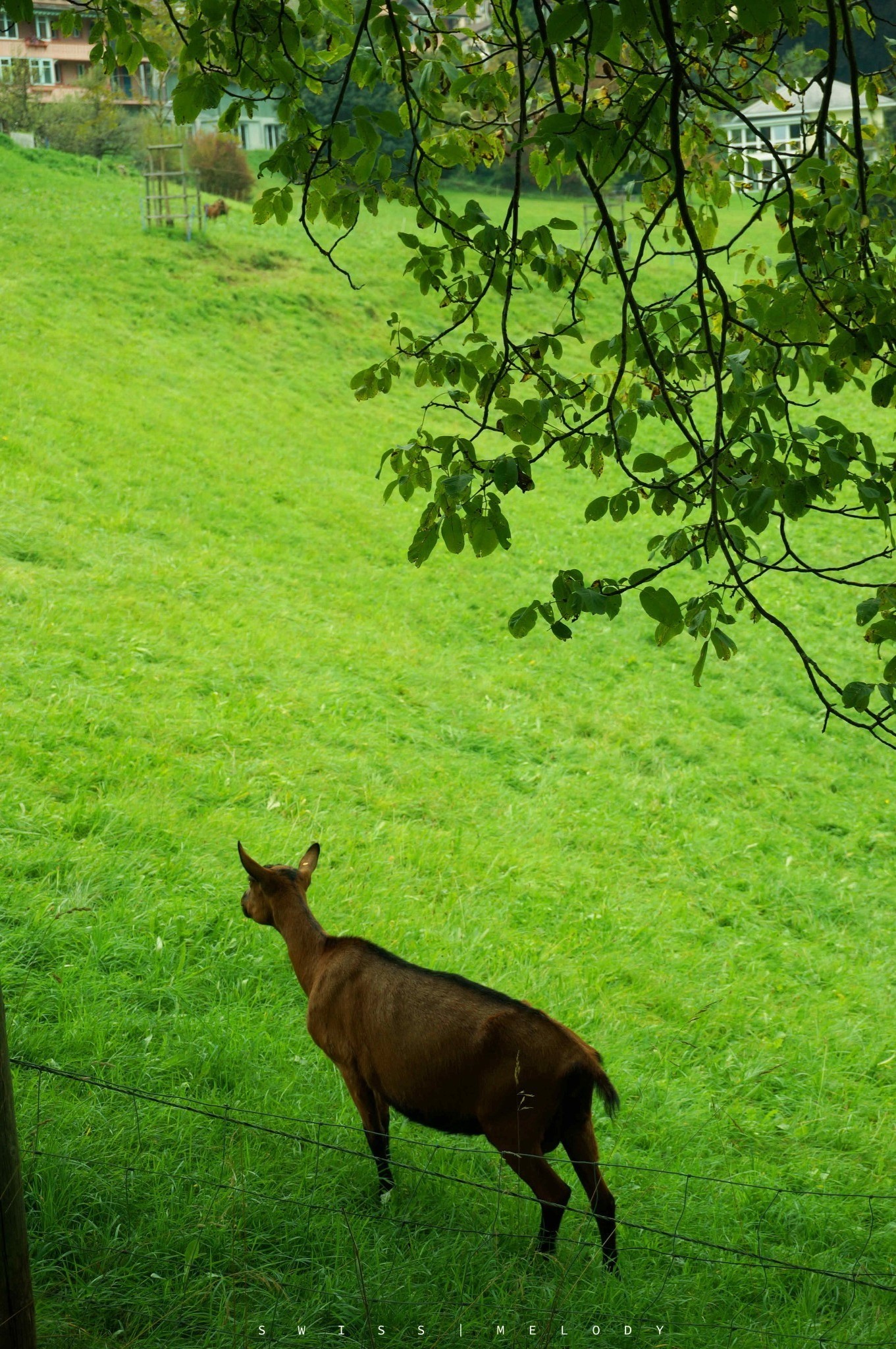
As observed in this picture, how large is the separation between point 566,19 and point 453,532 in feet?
4.41

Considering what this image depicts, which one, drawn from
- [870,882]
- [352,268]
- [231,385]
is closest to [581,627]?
[870,882]

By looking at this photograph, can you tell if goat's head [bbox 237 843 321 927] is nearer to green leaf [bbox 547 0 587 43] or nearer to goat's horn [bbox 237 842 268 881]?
goat's horn [bbox 237 842 268 881]

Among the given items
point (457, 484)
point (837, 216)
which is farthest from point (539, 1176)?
point (837, 216)

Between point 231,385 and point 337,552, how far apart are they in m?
6.31

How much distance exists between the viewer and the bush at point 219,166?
31.7 m

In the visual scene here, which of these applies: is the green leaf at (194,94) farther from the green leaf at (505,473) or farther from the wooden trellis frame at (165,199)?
the wooden trellis frame at (165,199)

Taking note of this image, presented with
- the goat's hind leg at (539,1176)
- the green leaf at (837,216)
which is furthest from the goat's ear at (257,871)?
the green leaf at (837,216)

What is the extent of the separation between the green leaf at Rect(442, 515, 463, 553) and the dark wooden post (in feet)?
5.54

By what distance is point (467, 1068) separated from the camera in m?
4.08

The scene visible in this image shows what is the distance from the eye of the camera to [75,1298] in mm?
3494

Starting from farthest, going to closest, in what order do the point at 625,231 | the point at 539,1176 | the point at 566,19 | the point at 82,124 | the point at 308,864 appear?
the point at 82,124, the point at 308,864, the point at 625,231, the point at 539,1176, the point at 566,19

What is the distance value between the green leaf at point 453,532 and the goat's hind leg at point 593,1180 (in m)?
2.15

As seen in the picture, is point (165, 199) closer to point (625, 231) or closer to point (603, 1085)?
point (625, 231)

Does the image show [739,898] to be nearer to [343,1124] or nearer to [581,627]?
[343,1124]
